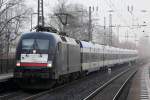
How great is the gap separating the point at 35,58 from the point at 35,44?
912 millimetres

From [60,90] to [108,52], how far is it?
31.6 metres

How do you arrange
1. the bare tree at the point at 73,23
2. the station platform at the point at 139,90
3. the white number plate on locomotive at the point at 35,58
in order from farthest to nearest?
1. the bare tree at the point at 73,23
2. the white number plate on locomotive at the point at 35,58
3. the station platform at the point at 139,90

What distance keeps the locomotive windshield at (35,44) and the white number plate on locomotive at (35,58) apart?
472mm

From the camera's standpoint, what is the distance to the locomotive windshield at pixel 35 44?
21.5 meters

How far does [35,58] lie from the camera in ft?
69.3

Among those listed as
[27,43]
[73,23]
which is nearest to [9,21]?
[27,43]

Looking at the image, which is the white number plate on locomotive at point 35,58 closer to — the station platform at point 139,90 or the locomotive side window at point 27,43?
the locomotive side window at point 27,43

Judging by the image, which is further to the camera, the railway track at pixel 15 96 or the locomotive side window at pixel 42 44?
the locomotive side window at pixel 42 44

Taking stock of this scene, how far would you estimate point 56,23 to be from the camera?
8025 cm

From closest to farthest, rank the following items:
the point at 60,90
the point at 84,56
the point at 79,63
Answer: the point at 60,90
the point at 79,63
the point at 84,56

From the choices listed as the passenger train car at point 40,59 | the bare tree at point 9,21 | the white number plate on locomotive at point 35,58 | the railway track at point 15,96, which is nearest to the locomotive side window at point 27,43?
the passenger train car at point 40,59

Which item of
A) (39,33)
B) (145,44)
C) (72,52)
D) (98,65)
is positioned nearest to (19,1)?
(98,65)

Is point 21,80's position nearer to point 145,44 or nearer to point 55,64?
point 55,64

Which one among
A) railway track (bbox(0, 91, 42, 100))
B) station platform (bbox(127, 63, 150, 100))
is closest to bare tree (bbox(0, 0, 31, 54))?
station platform (bbox(127, 63, 150, 100))
